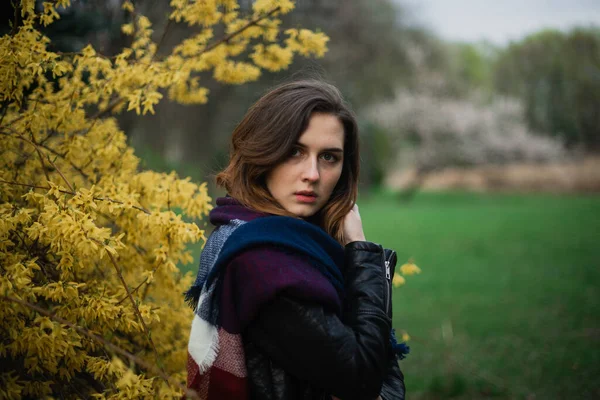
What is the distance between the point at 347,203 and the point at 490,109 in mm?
29545

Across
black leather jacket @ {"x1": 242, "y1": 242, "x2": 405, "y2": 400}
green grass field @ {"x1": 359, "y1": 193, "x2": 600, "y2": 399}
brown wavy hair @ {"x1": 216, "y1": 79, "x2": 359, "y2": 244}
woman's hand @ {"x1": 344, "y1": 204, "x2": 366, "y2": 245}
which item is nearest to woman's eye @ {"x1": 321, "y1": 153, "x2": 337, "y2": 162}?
brown wavy hair @ {"x1": 216, "y1": 79, "x2": 359, "y2": 244}

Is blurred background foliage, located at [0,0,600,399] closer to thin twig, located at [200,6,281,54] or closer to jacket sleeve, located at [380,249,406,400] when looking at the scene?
thin twig, located at [200,6,281,54]

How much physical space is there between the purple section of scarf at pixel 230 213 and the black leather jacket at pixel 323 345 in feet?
1.21

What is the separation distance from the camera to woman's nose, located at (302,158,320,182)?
1.72 m

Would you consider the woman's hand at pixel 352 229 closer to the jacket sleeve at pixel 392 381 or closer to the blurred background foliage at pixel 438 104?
the jacket sleeve at pixel 392 381

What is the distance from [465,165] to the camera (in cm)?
2870

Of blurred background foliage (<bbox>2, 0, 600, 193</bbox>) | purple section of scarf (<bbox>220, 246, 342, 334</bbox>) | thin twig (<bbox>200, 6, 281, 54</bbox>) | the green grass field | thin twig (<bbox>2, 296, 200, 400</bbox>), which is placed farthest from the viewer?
blurred background foliage (<bbox>2, 0, 600, 193</bbox>)

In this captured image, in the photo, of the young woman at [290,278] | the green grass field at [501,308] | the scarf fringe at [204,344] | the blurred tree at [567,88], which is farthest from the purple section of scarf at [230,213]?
the blurred tree at [567,88]

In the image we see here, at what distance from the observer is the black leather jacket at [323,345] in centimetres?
142

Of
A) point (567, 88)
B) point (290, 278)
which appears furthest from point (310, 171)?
point (567, 88)

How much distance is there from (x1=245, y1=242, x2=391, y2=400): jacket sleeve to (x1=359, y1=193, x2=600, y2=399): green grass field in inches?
57.6

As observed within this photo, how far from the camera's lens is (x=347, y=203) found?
1.96m

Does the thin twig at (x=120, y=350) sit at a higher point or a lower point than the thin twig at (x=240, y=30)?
lower

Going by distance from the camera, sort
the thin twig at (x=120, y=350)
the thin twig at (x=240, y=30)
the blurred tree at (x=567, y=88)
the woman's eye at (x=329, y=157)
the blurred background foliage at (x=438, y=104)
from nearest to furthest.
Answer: the thin twig at (x=120, y=350)
the woman's eye at (x=329, y=157)
the thin twig at (x=240, y=30)
the blurred background foliage at (x=438, y=104)
the blurred tree at (x=567, y=88)
